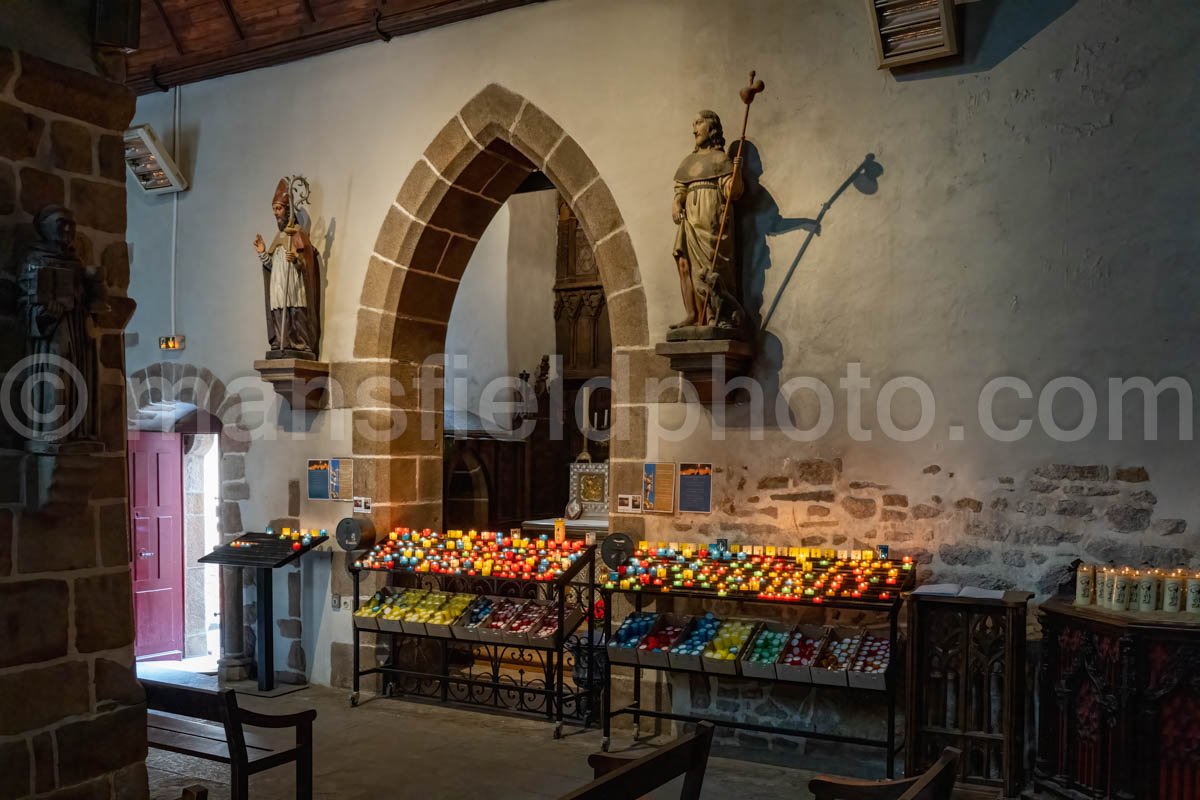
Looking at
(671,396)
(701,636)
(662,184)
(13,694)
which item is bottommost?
(701,636)

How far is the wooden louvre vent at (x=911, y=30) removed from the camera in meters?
4.87

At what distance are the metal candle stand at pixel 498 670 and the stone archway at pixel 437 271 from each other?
1.59ft

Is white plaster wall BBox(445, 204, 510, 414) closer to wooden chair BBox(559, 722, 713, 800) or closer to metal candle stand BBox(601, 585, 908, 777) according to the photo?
metal candle stand BBox(601, 585, 908, 777)

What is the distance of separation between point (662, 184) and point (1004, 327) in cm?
199

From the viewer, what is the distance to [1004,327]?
4.88 m

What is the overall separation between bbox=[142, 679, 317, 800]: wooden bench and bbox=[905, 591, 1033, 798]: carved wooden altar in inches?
102

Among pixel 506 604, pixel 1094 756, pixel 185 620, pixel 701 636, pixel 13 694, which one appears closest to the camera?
pixel 13 694

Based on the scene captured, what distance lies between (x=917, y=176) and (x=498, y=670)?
3772 millimetres

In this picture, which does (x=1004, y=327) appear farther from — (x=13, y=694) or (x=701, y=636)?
(x=13, y=694)

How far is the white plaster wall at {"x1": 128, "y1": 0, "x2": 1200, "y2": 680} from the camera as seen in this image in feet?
15.1

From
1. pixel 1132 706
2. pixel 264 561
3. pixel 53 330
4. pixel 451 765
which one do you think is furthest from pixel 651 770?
pixel 264 561

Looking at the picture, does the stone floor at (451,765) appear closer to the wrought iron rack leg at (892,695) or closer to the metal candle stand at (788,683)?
the metal candle stand at (788,683)

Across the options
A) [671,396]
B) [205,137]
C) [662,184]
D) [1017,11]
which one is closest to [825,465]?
[671,396]

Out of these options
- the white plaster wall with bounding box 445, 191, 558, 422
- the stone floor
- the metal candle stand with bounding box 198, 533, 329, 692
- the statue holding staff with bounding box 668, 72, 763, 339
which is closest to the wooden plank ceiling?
the statue holding staff with bounding box 668, 72, 763, 339
